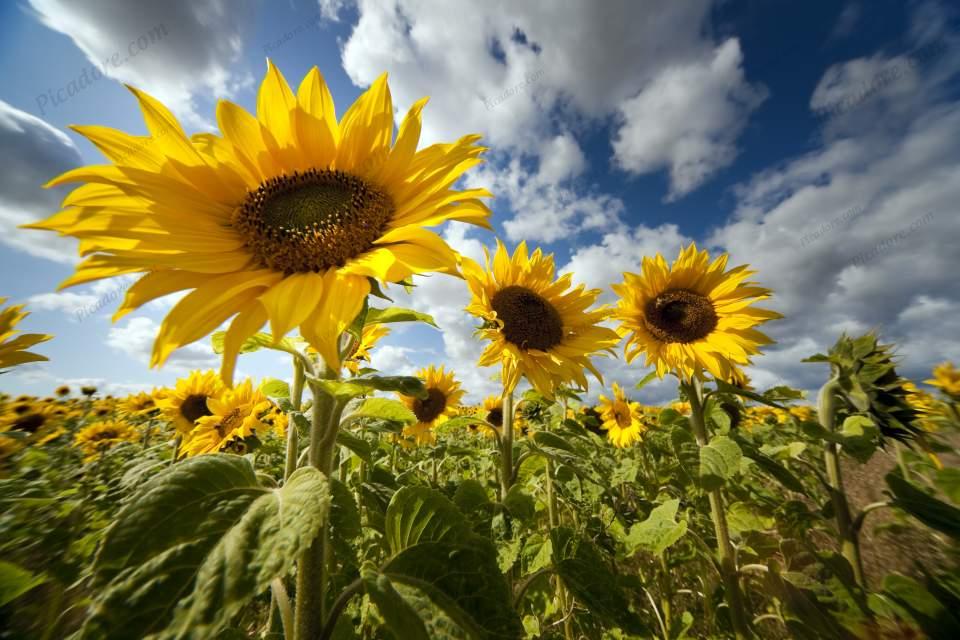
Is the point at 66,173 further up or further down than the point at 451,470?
further up

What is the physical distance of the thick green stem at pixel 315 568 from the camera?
1.10 metres

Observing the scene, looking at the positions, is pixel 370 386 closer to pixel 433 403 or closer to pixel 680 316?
pixel 680 316

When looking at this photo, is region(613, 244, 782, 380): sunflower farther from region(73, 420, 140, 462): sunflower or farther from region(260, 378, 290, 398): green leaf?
region(73, 420, 140, 462): sunflower

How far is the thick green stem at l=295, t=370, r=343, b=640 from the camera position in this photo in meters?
1.10

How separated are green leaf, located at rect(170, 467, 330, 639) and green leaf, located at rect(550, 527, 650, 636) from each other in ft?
4.15

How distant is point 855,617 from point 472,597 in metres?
1.59

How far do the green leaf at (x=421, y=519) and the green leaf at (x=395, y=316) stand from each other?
21.8 inches

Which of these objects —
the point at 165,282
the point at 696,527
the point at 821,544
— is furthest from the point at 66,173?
the point at 821,544

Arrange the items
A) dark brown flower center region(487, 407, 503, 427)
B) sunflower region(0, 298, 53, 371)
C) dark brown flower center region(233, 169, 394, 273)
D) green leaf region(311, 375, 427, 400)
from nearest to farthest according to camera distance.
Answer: green leaf region(311, 375, 427, 400) → dark brown flower center region(233, 169, 394, 273) → sunflower region(0, 298, 53, 371) → dark brown flower center region(487, 407, 503, 427)

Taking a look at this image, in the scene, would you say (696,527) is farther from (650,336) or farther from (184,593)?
(184,593)

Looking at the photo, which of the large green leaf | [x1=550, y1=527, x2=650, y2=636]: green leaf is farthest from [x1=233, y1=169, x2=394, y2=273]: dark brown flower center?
[x1=550, y1=527, x2=650, y2=636]: green leaf

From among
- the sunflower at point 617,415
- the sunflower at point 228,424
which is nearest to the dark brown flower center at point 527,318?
the sunflower at point 228,424

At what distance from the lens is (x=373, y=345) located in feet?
12.4

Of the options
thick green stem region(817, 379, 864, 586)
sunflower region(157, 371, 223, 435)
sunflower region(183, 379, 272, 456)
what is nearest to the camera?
thick green stem region(817, 379, 864, 586)
